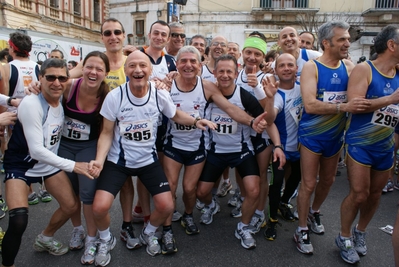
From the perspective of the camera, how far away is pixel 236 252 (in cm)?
306

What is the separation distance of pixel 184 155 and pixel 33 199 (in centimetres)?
245

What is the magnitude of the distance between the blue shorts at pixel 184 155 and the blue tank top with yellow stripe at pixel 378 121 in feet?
5.19

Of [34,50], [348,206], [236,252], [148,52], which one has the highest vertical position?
A: [34,50]

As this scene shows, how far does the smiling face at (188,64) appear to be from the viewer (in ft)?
10.3

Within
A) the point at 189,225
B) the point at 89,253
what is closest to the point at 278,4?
the point at 189,225

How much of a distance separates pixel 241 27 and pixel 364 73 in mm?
19897

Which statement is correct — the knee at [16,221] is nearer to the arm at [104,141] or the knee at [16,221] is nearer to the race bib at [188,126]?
the arm at [104,141]

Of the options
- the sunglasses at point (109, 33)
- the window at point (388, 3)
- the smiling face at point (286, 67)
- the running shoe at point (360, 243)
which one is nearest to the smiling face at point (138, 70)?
the sunglasses at point (109, 33)

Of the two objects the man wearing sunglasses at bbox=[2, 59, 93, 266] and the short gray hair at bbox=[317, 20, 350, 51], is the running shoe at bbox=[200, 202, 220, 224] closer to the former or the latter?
the man wearing sunglasses at bbox=[2, 59, 93, 266]

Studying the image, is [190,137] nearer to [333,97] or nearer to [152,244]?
[152,244]

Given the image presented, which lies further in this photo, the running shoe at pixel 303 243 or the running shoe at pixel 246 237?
the running shoe at pixel 246 237

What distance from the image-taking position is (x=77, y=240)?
3051 mm

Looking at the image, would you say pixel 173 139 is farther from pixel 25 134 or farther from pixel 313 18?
pixel 313 18

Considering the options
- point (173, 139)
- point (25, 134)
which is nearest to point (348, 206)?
point (173, 139)
